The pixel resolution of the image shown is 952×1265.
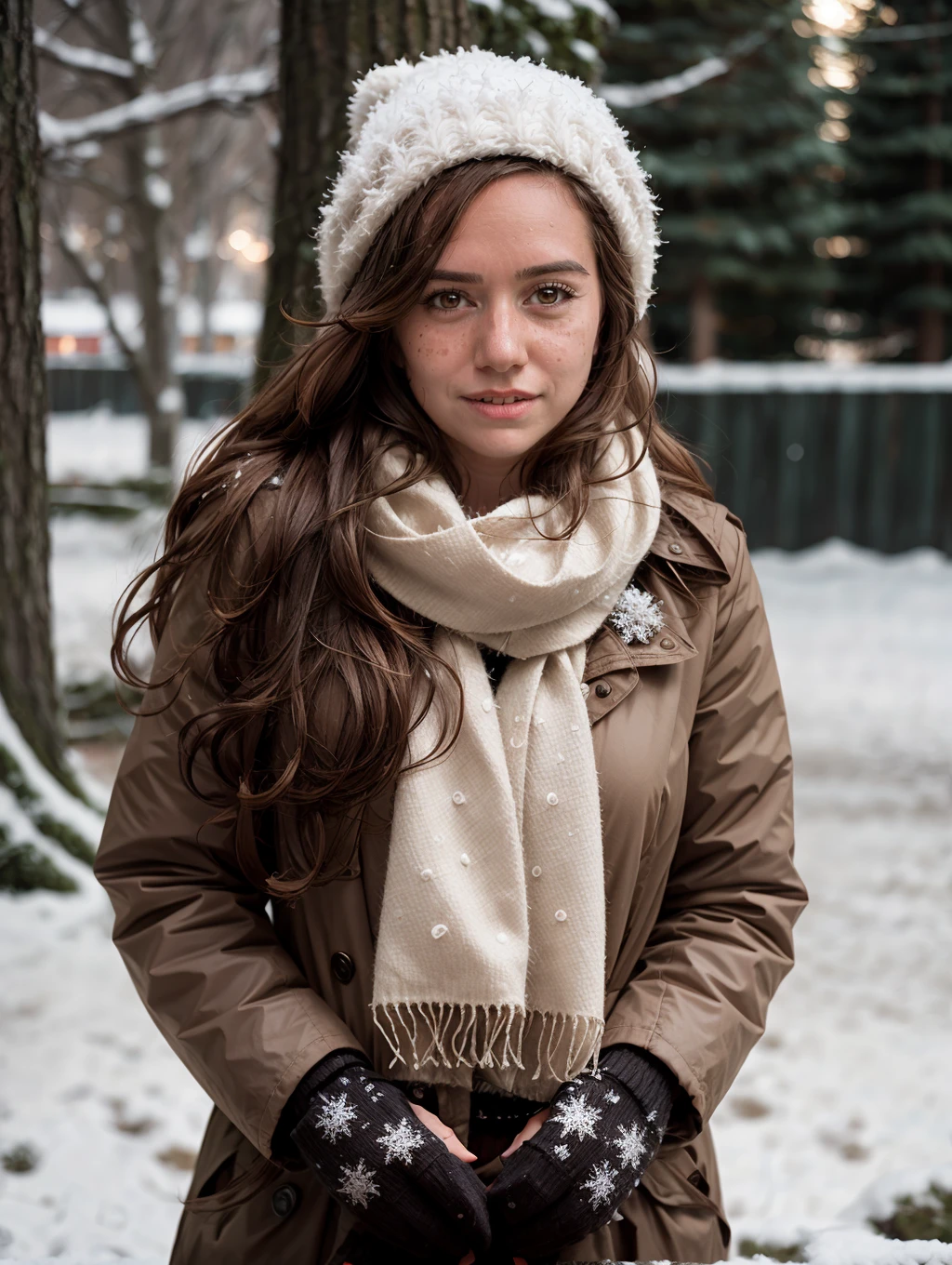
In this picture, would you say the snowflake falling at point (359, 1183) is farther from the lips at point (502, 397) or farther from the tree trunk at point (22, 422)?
the tree trunk at point (22, 422)

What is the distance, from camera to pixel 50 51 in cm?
679

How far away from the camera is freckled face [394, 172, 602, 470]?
1813 millimetres

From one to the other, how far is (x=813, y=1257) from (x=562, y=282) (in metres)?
1.65

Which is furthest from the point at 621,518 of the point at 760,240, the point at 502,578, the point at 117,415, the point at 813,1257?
the point at 117,415

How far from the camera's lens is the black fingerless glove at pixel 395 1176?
165 centimetres

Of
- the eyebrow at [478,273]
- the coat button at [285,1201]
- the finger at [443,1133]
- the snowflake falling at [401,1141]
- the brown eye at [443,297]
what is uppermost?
the eyebrow at [478,273]

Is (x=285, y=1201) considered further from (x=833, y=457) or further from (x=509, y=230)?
(x=833, y=457)

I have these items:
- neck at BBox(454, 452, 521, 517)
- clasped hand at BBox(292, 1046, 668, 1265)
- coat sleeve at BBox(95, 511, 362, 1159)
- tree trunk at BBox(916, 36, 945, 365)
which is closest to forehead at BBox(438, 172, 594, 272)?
neck at BBox(454, 452, 521, 517)

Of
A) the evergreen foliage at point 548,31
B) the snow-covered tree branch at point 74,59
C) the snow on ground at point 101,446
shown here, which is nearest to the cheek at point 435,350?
the evergreen foliage at point 548,31

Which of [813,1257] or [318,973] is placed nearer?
[318,973]

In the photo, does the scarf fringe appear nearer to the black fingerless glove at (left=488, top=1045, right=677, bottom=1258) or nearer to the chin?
the black fingerless glove at (left=488, top=1045, right=677, bottom=1258)

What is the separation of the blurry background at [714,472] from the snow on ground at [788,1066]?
0.01 metres

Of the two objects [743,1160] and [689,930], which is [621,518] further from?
[743,1160]

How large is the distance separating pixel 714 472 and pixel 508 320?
15.7 feet
